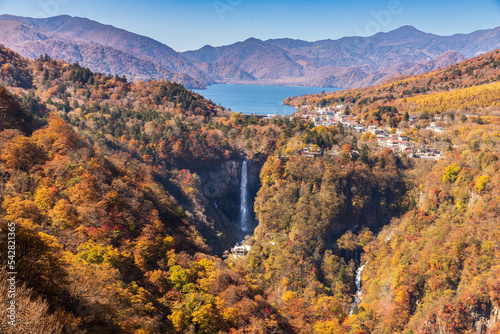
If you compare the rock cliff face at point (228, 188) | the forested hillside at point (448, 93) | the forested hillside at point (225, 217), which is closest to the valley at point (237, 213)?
the forested hillside at point (225, 217)

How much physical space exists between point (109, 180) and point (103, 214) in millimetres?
4679

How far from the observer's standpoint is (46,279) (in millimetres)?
12461

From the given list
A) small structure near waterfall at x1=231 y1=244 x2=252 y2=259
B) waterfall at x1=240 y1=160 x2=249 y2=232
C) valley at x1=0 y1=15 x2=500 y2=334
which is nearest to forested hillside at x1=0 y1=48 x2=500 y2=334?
valley at x1=0 y1=15 x2=500 y2=334

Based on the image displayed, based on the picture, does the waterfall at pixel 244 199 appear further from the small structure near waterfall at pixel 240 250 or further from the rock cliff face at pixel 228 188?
the small structure near waterfall at pixel 240 250

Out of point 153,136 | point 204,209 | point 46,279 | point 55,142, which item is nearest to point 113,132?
point 153,136

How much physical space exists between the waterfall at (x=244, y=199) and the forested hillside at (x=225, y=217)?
49.9 inches

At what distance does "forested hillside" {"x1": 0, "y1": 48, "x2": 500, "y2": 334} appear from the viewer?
1764 centimetres

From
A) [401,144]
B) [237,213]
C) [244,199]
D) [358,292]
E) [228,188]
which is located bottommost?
[358,292]

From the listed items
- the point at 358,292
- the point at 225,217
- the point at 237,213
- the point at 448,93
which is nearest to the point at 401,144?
the point at 358,292

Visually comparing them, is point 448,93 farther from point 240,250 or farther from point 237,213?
point 240,250

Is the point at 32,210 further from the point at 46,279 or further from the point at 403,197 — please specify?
the point at 403,197

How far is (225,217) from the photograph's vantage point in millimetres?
54719

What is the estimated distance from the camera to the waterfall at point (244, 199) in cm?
5766

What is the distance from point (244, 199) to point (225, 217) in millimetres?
6305
